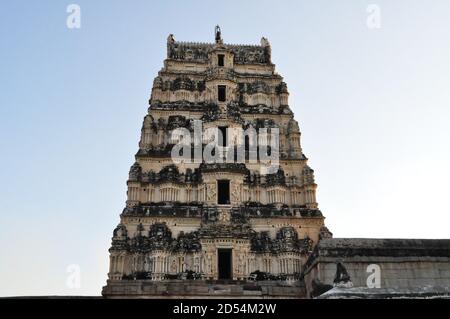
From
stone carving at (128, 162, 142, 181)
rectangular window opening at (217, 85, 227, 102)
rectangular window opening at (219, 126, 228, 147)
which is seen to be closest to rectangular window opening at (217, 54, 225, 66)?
rectangular window opening at (217, 85, 227, 102)

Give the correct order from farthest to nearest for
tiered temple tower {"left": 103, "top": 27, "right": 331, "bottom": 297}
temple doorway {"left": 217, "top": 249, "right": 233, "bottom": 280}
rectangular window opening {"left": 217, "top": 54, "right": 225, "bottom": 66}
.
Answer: rectangular window opening {"left": 217, "top": 54, "right": 225, "bottom": 66}
temple doorway {"left": 217, "top": 249, "right": 233, "bottom": 280}
tiered temple tower {"left": 103, "top": 27, "right": 331, "bottom": 297}

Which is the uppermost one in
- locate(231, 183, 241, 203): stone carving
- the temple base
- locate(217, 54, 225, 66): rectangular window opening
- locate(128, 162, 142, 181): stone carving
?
locate(217, 54, 225, 66): rectangular window opening

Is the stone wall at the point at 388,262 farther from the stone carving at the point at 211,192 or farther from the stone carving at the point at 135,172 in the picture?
the stone carving at the point at 135,172

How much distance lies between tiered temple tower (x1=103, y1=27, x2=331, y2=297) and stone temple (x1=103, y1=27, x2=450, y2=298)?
0.06 m

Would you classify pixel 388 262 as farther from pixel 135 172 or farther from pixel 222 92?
pixel 222 92

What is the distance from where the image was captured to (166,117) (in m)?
30.7

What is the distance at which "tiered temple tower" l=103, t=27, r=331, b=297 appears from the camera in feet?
82.7

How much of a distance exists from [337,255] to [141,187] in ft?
53.1

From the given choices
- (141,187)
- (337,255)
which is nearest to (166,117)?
(141,187)

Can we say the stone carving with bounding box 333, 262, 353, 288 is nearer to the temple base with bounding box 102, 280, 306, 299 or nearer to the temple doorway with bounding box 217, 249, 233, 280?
the temple base with bounding box 102, 280, 306, 299

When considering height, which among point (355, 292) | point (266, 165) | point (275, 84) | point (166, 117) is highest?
point (275, 84)

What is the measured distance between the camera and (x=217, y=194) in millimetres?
27672

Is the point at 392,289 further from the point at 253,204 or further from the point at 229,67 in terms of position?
the point at 229,67

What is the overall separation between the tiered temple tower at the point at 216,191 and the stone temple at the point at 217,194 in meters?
0.06
